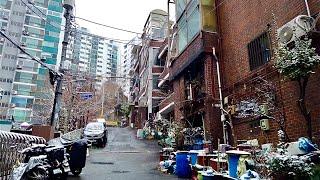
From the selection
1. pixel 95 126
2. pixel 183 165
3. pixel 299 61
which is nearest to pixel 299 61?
pixel 299 61

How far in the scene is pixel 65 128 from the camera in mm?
24922

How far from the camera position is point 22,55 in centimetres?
6188

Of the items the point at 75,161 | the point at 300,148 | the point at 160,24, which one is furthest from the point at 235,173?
the point at 160,24

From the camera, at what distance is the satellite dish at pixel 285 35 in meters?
7.47

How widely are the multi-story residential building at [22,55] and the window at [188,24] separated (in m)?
45.2

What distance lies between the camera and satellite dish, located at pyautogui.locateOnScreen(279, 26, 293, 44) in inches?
294

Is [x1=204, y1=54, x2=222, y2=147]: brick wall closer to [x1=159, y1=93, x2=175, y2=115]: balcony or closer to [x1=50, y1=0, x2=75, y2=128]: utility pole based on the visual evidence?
[x1=50, y1=0, x2=75, y2=128]: utility pole

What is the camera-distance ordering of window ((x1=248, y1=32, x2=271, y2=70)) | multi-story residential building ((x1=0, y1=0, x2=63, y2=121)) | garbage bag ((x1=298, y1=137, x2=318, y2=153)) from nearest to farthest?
garbage bag ((x1=298, y1=137, x2=318, y2=153)) < window ((x1=248, y1=32, x2=271, y2=70)) < multi-story residential building ((x1=0, y1=0, x2=63, y2=121))

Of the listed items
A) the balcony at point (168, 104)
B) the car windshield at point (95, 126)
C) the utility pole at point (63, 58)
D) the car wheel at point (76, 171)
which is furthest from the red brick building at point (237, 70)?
the car windshield at point (95, 126)

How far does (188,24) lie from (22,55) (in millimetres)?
57446

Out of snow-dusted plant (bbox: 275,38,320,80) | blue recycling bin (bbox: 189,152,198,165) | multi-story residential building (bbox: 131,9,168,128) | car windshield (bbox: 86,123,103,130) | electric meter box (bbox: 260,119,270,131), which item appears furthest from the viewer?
multi-story residential building (bbox: 131,9,168,128)

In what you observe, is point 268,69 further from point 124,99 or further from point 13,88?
point 13,88

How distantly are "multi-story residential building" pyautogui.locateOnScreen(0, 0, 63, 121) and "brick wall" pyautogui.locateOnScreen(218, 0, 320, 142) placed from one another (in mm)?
49158

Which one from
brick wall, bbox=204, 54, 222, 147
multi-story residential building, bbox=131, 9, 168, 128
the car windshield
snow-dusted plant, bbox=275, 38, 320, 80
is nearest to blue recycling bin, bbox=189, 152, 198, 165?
brick wall, bbox=204, 54, 222, 147
